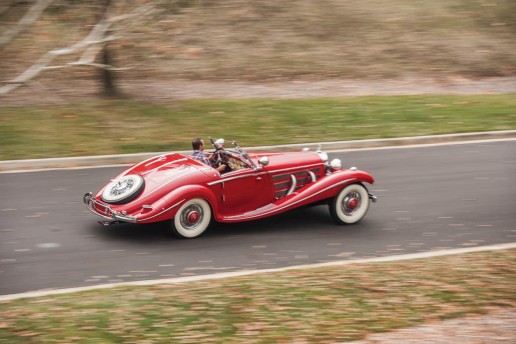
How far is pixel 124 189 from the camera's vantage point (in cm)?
1194

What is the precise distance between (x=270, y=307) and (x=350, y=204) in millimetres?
4605

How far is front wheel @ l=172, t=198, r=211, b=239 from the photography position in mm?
11789

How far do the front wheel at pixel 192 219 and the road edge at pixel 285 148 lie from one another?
17.1 ft

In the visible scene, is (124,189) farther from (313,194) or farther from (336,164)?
(336,164)

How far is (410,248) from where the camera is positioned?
12.0 metres

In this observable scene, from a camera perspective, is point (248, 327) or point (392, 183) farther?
point (392, 183)

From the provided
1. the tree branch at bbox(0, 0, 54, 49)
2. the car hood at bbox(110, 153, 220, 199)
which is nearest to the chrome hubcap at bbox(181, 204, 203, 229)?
the car hood at bbox(110, 153, 220, 199)

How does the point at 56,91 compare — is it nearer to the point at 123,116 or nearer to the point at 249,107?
the point at 123,116

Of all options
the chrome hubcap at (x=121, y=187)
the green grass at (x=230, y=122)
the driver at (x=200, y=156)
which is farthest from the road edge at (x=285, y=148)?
the chrome hubcap at (x=121, y=187)

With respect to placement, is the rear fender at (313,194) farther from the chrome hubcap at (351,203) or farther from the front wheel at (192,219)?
the front wheel at (192,219)

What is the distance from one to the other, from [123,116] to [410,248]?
31.5ft

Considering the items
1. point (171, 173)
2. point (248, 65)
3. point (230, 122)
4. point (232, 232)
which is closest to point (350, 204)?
point (232, 232)

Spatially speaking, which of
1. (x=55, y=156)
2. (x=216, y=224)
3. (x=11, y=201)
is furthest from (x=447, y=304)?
(x=55, y=156)

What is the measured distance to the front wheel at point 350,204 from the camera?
42.2 ft
